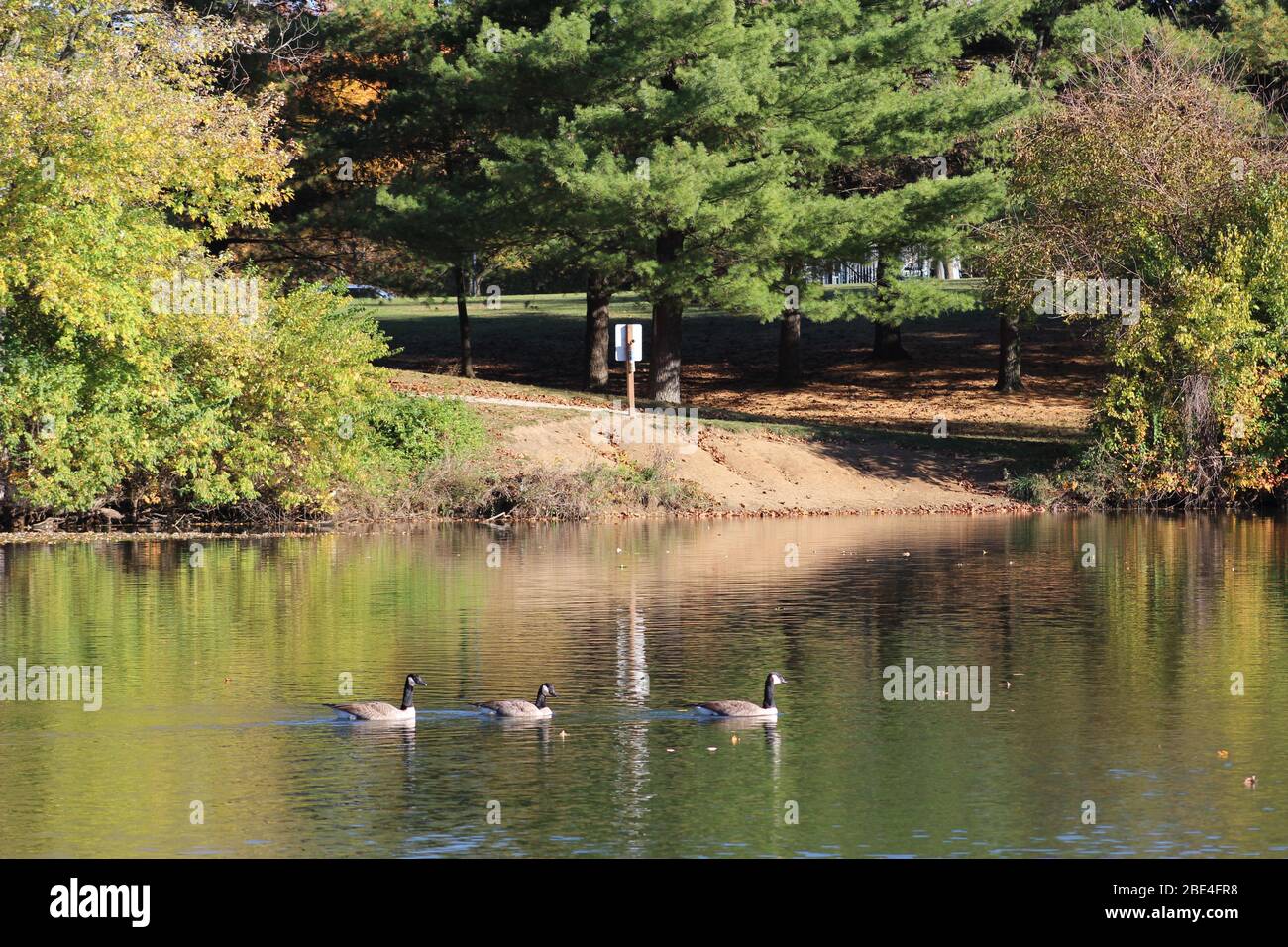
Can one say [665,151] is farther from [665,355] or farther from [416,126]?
[416,126]

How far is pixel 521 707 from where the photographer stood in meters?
18.6

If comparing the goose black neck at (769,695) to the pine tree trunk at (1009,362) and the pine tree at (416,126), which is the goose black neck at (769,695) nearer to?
the pine tree at (416,126)

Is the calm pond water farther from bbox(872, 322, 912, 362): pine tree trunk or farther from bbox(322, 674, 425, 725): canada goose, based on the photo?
bbox(872, 322, 912, 362): pine tree trunk

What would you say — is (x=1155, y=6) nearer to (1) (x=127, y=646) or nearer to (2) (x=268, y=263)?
(2) (x=268, y=263)

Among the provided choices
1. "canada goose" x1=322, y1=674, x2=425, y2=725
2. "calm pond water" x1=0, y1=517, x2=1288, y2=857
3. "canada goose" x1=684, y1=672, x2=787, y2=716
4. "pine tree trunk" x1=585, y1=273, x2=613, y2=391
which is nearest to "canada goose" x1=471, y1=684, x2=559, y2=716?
"calm pond water" x1=0, y1=517, x2=1288, y2=857

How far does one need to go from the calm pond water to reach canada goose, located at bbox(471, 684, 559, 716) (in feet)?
0.59

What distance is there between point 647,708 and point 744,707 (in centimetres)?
119

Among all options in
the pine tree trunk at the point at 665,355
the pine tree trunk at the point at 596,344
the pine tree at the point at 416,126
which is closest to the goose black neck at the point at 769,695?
the pine tree at the point at 416,126

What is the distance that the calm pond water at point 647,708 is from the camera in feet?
47.9

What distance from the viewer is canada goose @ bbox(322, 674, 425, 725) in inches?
724

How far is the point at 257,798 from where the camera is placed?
15484 millimetres

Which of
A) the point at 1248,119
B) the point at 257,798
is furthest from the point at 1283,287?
the point at 257,798

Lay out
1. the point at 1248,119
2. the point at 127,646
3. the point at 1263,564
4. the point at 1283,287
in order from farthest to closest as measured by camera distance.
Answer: the point at 1248,119, the point at 1283,287, the point at 1263,564, the point at 127,646
